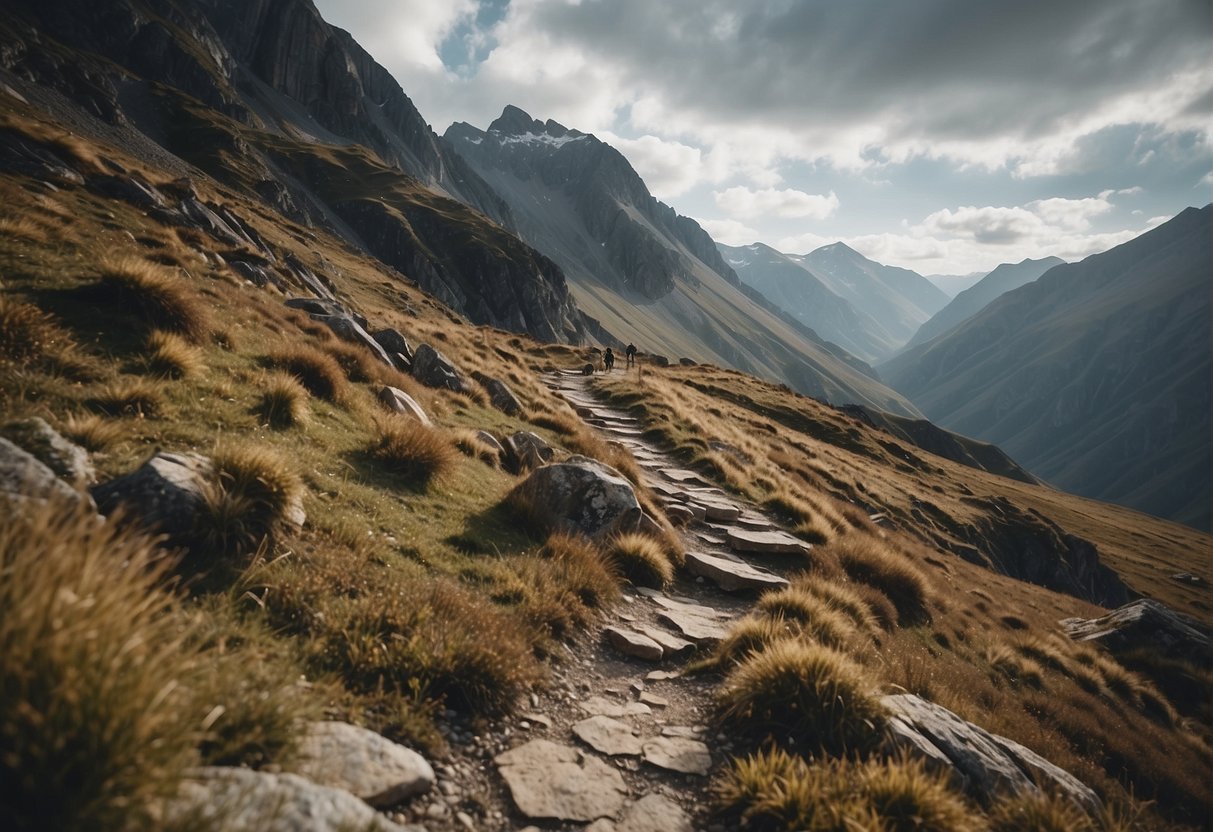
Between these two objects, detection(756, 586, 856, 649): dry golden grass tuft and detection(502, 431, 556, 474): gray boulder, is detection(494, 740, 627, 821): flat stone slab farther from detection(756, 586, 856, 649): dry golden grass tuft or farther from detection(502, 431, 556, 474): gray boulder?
detection(502, 431, 556, 474): gray boulder

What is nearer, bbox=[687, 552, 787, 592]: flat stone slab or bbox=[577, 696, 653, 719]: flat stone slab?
bbox=[577, 696, 653, 719]: flat stone slab

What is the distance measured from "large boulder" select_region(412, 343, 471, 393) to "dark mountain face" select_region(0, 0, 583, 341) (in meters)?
65.8

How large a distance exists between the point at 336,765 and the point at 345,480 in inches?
200

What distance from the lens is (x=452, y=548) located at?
7.52m

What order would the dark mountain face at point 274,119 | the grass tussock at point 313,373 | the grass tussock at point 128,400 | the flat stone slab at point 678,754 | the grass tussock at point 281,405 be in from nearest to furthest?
1. the flat stone slab at point 678,754
2. the grass tussock at point 128,400
3. the grass tussock at point 281,405
4. the grass tussock at point 313,373
5. the dark mountain face at point 274,119

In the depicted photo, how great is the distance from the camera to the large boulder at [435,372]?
719 inches

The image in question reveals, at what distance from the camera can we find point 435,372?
1842 centimetres

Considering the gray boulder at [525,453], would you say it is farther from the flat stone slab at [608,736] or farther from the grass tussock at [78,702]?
the grass tussock at [78,702]

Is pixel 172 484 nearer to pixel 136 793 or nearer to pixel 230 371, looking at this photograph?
pixel 136 793

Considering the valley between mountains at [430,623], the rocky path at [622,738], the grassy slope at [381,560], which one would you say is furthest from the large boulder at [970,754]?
the rocky path at [622,738]

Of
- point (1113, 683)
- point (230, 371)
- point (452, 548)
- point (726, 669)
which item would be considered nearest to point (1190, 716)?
point (1113, 683)

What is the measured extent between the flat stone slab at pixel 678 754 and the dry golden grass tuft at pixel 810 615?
9.50 ft

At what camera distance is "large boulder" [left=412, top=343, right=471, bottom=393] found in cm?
1825

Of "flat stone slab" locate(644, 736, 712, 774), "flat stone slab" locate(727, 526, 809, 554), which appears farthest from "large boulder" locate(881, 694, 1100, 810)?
"flat stone slab" locate(727, 526, 809, 554)
